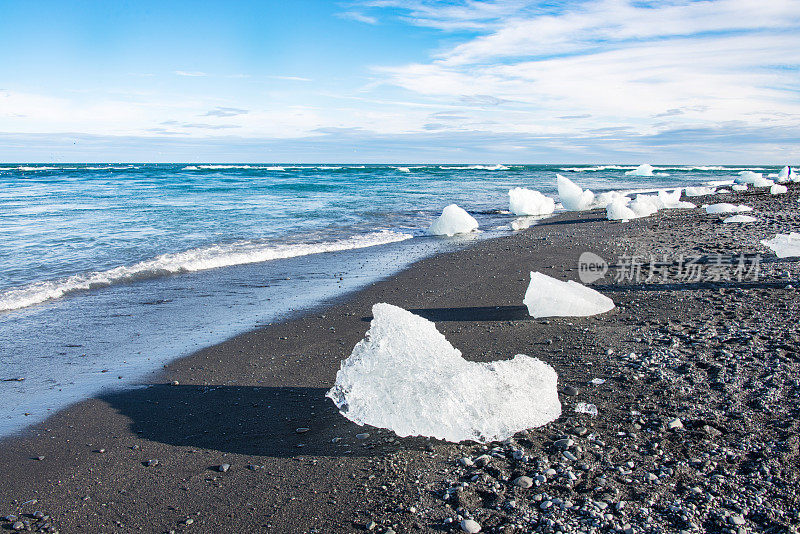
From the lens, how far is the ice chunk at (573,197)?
1792cm

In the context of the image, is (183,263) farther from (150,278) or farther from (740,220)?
(740,220)

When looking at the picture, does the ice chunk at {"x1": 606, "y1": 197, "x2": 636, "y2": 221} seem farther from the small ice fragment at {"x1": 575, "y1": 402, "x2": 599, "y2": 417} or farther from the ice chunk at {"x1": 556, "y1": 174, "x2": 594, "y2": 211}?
the small ice fragment at {"x1": 575, "y1": 402, "x2": 599, "y2": 417}

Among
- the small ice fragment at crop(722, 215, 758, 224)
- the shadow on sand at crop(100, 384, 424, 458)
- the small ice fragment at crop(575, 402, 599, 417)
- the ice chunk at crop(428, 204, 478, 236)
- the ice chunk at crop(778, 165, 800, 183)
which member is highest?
the ice chunk at crop(778, 165, 800, 183)

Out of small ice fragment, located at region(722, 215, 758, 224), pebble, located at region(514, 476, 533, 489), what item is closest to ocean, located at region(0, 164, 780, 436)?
pebble, located at region(514, 476, 533, 489)

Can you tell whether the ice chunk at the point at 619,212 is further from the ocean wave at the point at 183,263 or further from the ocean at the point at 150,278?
the ocean wave at the point at 183,263

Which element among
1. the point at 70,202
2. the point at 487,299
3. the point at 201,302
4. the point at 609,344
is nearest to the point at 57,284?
the point at 201,302

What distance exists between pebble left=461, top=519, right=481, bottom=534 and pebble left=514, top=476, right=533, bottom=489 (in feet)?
1.16

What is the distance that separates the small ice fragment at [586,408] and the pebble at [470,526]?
1294mm

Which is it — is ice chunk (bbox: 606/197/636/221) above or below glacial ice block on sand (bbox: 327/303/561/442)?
above

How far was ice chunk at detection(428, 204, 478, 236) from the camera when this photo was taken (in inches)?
513

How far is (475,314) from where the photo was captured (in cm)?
550

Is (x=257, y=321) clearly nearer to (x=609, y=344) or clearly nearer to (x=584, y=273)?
(x=609, y=344)

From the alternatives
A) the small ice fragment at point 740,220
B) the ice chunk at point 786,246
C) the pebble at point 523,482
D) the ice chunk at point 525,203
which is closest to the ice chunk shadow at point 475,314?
the pebble at point 523,482

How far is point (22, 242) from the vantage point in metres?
10.6
